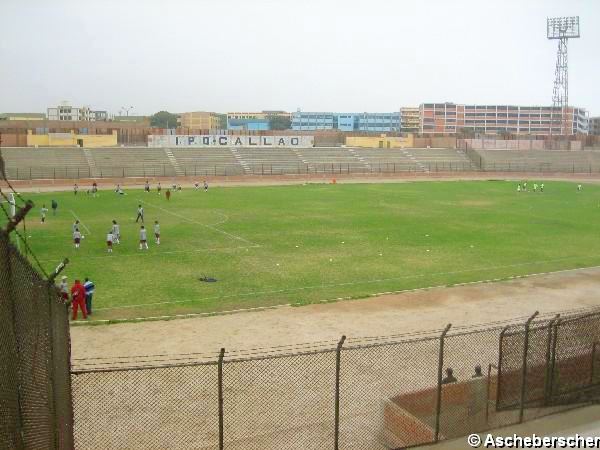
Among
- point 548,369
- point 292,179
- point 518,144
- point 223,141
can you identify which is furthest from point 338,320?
point 518,144

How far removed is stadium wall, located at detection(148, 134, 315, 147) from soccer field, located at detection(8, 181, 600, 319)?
32334 millimetres

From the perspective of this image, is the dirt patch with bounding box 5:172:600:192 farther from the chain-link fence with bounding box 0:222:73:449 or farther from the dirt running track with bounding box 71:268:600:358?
the chain-link fence with bounding box 0:222:73:449

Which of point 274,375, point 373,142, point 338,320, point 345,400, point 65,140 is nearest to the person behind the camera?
point 345,400

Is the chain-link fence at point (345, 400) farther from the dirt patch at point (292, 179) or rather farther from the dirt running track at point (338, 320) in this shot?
the dirt patch at point (292, 179)

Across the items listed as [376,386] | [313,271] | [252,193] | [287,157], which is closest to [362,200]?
[252,193]

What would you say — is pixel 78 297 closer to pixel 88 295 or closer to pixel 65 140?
pixel 88 295

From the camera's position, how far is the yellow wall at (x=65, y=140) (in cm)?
8569

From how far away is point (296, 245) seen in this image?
105 ft

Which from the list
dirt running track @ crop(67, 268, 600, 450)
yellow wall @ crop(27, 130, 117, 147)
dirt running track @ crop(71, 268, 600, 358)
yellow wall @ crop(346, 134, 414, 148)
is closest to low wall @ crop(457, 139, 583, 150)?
yellow wall @ crop(346, 134, 414, 148)

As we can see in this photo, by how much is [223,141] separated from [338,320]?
2975 inches

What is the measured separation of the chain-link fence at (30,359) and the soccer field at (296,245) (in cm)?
1070

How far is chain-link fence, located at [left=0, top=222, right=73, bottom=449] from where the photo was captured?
6.64 metres

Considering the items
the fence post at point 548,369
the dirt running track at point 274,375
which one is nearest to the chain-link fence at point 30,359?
the dirt running track at point 274,375

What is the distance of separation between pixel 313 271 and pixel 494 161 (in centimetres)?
7566
